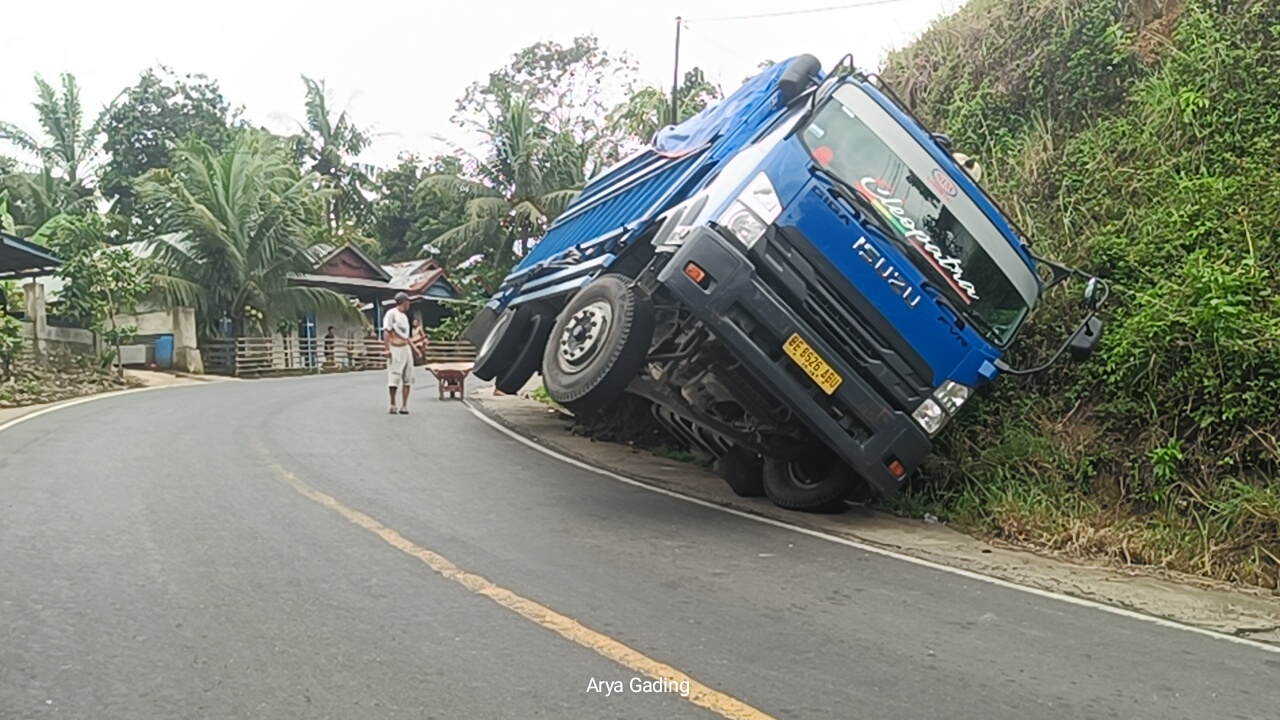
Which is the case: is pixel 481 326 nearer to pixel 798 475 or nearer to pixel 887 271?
pixel 798 475

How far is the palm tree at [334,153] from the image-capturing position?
40312 mm

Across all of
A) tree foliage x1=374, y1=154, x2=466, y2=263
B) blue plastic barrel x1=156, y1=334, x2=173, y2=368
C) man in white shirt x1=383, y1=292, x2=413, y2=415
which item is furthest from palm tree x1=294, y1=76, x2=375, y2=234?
man in white shirt x1=383, y1=292, x2=413, y2=415

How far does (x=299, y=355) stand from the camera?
30.8 meters

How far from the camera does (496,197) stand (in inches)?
1298

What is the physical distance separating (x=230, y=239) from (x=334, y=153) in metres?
14.0

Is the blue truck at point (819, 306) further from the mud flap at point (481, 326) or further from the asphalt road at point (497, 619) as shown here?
the mud flap at point (481, 326)

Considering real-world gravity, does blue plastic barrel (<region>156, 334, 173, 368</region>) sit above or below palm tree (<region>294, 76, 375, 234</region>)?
below

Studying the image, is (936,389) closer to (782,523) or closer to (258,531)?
(782,523)

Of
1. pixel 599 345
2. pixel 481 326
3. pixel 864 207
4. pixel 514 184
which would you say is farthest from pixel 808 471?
pixel 514 184

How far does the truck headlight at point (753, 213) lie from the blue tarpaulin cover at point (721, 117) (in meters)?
1.67

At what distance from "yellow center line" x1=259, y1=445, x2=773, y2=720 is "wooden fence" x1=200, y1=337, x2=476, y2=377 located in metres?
23.0

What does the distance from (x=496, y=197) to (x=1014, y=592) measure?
2892cm

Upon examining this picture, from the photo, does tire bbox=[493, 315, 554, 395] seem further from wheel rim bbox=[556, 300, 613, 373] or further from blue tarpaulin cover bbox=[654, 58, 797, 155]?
wheel rim bbox=[556, 300, 613, 373]

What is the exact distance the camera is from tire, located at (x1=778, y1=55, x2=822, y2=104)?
7559 mm
